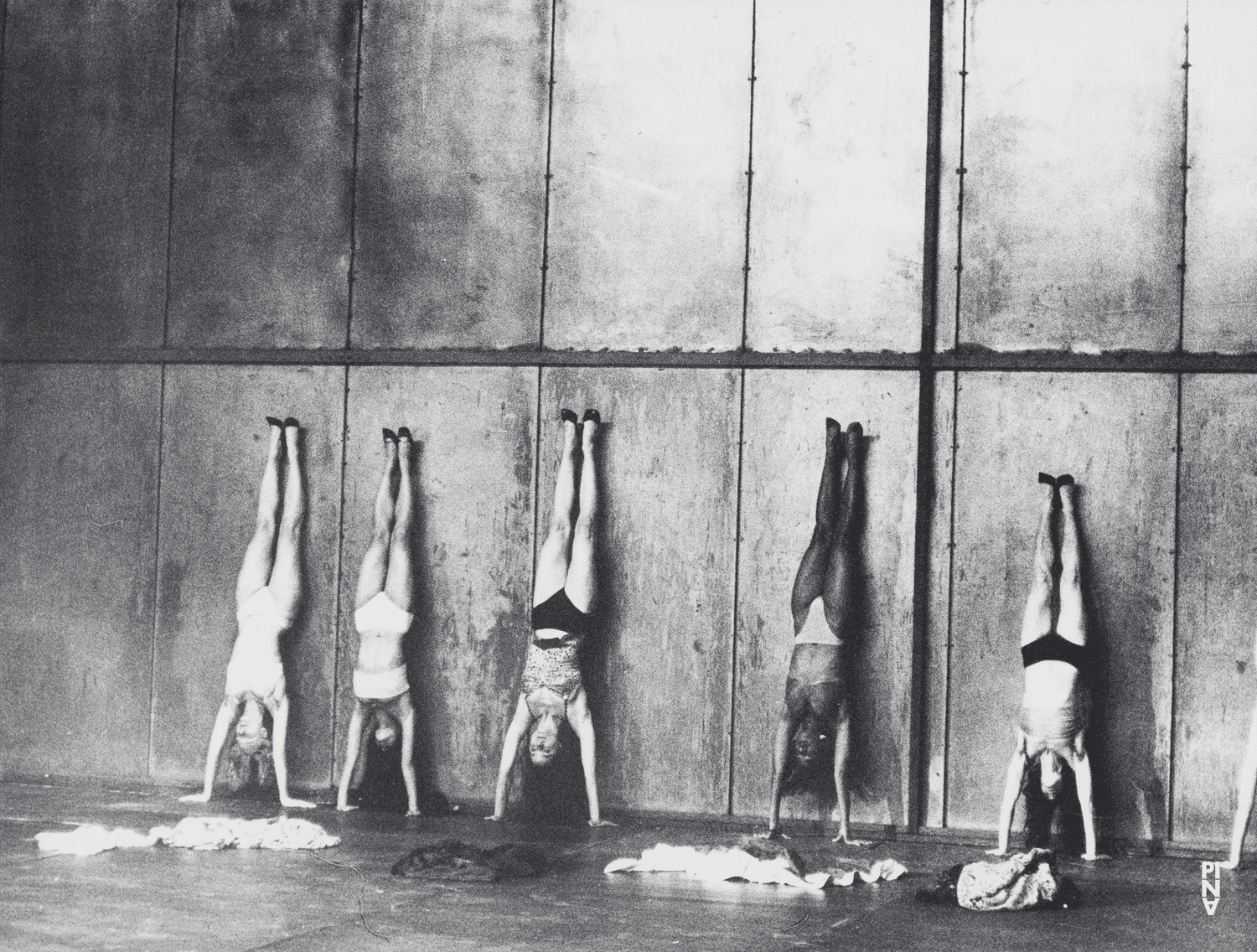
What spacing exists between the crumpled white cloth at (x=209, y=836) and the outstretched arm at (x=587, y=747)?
59.1 inches

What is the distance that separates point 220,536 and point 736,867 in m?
4.22

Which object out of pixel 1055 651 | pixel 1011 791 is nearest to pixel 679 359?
pixel 1055 651

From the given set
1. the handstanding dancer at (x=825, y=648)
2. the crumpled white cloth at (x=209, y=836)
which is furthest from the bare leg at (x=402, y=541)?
Answer: the handstanding dancer at (x=825, y=648)

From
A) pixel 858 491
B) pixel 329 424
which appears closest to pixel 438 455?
pixel 329 424

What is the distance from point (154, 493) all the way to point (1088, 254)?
5.90 metres

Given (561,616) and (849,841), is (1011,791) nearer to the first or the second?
(849,841)

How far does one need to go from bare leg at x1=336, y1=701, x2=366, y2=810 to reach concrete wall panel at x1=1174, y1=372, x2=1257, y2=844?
4.59 metres

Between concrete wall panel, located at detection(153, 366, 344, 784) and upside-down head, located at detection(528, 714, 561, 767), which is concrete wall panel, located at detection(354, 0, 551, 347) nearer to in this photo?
concrete wall panel, located at detection(153, 366, 344, 784)

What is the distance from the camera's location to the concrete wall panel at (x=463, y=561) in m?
9.62

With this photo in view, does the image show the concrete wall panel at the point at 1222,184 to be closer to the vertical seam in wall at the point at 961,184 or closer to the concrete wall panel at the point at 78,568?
the vertical seam in wall at the point at 961,184

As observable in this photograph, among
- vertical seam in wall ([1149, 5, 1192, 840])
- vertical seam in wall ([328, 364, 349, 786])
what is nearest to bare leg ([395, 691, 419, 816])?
vertical seam in wall ([328, 364, 349, 786])

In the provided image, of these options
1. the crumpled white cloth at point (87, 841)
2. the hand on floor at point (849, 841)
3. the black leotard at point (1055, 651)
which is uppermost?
the black leotard at point (1055, 651)

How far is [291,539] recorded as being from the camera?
9.84 meters

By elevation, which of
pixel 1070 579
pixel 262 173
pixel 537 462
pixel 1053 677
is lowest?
pixel 1053 677
